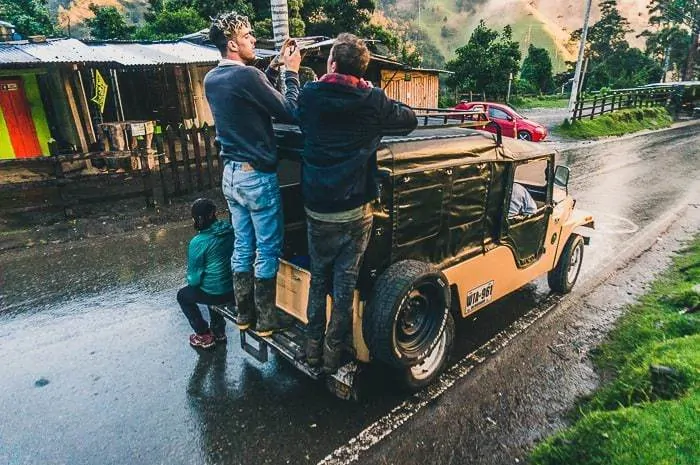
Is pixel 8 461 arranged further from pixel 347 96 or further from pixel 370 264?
pixel 347 96

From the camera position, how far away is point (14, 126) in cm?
1338

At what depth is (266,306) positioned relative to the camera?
3467 millimetres

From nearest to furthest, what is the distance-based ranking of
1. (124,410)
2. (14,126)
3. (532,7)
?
(124,410) < (14,126) < (532,7)

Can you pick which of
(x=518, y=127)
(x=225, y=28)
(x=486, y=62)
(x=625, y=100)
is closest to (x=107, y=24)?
(x=518, y=127)

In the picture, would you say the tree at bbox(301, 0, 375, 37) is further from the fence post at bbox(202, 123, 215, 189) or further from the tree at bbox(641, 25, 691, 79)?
the tree at bbox(641, 25, 691, 79)

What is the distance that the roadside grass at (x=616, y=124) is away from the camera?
21.6 meters

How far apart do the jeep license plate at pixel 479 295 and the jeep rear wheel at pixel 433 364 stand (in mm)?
351

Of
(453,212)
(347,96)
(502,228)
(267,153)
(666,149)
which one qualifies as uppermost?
(347,96)

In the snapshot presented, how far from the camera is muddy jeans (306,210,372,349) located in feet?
9.76

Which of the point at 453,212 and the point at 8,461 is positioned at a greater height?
the point at 453,212

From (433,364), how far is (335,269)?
4.76ft

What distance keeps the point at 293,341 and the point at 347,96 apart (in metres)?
1.98

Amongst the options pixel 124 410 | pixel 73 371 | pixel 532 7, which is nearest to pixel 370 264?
pixel 124 410

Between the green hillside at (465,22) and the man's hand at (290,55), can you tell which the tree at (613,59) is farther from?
the green hillside at (465,22)
